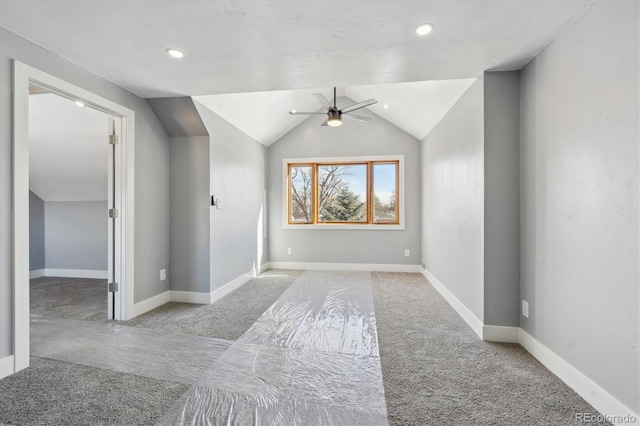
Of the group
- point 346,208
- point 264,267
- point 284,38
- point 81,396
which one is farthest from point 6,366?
point 346,208

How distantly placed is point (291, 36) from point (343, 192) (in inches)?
149

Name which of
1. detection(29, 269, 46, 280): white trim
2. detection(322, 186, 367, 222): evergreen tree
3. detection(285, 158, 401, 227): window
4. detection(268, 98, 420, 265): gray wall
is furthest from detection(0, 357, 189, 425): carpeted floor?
detection(322, 186, 367, 222): evergreen tree

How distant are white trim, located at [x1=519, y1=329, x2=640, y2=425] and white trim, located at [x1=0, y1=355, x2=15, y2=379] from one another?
11.9 feet

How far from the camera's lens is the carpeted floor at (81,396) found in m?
1.52

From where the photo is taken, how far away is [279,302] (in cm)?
354

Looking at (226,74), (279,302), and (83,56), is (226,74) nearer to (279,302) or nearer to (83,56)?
(83,56)

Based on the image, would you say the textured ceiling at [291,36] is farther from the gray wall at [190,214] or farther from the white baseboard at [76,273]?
the white baseboard at [76,273]

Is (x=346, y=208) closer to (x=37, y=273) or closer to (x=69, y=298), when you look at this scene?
(x=69, y=298)

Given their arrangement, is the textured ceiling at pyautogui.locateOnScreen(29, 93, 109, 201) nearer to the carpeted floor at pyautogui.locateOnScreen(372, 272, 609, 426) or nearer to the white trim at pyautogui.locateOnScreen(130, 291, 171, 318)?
the white trim at pyautogui.locateOnScreen(130, 291, 171, 318)

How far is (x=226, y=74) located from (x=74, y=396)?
2.56 metres

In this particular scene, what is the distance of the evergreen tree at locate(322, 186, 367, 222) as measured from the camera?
5.54 m

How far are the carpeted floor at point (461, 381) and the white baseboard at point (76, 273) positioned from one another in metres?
4.58

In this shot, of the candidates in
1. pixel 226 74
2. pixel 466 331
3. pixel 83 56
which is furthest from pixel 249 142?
pixel 466 331

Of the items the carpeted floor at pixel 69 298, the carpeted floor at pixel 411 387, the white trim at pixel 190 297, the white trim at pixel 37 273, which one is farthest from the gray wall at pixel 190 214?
the white trim at pixel 37 273
